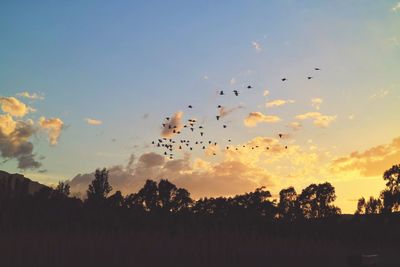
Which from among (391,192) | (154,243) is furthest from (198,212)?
(391,192)

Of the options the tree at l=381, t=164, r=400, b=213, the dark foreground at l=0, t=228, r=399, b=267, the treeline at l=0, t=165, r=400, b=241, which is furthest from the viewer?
the tree at l=381, t=164, r=400, b=213

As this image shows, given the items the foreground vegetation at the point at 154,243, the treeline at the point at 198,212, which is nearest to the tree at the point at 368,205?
the treeline at the point at 198,212

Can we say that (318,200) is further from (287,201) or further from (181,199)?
(181,199)

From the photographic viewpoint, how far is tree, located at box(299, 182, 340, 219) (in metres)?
78.4

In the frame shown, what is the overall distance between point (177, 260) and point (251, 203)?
213ft

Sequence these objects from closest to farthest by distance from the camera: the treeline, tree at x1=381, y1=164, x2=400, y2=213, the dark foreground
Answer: the dark foreground < the treeline < tree at x1=381, y1=164, x2=400, y2=213

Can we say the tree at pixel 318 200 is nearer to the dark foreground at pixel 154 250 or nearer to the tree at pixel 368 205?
the tree at pixel 368 205

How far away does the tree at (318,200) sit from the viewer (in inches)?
3088

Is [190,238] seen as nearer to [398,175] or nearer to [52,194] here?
[52,194]

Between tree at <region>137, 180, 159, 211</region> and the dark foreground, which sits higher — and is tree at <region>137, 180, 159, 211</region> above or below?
above

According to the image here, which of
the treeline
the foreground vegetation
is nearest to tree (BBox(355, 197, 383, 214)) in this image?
the treeline

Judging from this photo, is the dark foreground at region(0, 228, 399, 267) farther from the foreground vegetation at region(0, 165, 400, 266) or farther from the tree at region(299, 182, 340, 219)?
the tree at region(299, 182, 340, 219)

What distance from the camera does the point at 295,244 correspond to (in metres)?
20.4

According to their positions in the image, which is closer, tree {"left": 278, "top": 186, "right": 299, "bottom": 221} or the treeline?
the treeline
